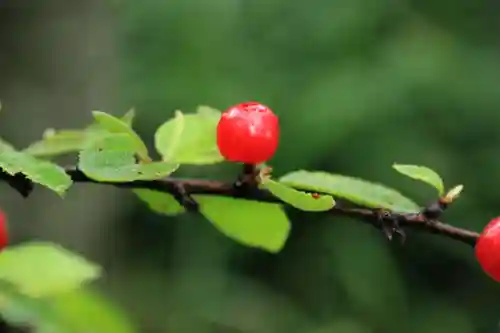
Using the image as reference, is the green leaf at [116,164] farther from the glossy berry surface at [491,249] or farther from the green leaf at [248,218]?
the glossy berry surface at [491,249]

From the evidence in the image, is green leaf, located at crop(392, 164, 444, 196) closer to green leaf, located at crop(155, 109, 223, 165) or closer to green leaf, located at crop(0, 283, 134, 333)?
green leaf, located at crop(155, 109, 223, 165)

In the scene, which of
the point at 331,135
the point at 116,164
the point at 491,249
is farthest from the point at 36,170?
the point at 331,135

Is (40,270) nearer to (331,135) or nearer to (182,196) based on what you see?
(182,196)

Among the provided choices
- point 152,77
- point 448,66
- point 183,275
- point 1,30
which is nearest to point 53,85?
point 1,30

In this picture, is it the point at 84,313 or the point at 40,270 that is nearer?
the point at 40,270

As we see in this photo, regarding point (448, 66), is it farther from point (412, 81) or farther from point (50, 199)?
point (50, 199)

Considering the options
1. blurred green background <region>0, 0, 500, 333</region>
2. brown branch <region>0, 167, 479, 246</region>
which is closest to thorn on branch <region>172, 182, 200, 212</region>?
brown branch <region>0, 167, 479, 246</region>

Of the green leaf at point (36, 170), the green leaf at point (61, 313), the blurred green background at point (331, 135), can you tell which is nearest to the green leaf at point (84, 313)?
the green leaf at point (61, 313)
